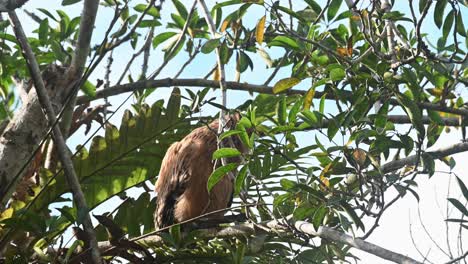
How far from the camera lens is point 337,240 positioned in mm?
2266

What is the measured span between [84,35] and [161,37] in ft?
2.30

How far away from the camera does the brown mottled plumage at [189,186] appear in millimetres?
3357

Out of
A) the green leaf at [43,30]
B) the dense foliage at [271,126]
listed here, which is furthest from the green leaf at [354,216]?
the green leaf at [43,30]

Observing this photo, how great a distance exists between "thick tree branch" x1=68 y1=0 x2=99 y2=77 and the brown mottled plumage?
60 centimetres

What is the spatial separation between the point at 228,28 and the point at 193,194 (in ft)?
2.44

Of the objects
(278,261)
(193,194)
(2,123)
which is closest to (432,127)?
(278,261)

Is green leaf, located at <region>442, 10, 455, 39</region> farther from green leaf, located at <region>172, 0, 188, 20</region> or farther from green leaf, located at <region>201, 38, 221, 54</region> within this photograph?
green leaf, located at <region>172, 0, 188, 20</region>

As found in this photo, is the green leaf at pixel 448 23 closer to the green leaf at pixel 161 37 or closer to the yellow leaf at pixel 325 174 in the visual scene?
the yellow leaf at pixel 325 174

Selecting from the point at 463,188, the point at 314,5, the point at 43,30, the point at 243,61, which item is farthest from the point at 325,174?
the point at 43,30

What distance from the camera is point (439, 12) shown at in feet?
8.25

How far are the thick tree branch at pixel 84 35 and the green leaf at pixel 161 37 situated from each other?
0.58 meters

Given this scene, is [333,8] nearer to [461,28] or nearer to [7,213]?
[461,28]

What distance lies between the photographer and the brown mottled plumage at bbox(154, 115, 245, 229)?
3.36m

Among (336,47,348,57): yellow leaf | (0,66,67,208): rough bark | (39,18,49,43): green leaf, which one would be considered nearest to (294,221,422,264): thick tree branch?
(336,47,348,57): yellow leaf
